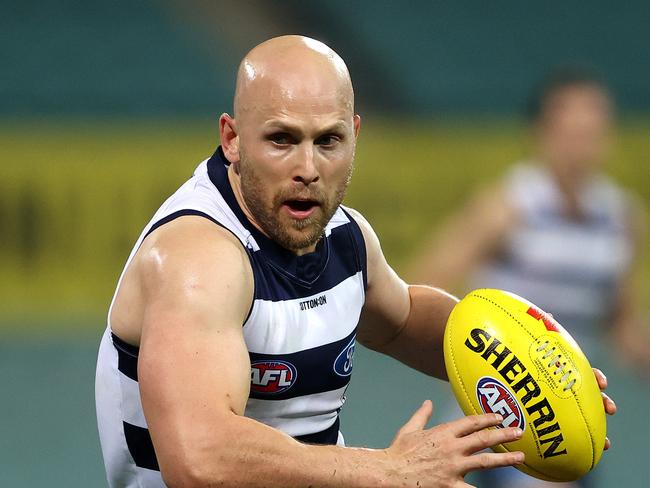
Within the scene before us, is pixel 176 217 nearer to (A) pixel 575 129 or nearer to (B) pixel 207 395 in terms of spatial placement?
(B) pixel 207 395

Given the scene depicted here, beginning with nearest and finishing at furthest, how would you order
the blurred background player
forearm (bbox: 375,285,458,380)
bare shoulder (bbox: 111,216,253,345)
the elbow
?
the elbow < bare shoulder (bbox: 111,216,253,345) < forearm (bbox: 375,285,458,380) < the blurred background player

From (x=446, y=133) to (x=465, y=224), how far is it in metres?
4.45

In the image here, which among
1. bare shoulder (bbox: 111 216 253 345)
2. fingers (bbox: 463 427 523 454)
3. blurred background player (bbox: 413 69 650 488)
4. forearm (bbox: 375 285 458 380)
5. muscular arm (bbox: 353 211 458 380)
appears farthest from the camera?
blurred background player (bbox: 413 69 650 488)

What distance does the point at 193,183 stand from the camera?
310 cm

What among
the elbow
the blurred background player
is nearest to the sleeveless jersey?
the blurred background player

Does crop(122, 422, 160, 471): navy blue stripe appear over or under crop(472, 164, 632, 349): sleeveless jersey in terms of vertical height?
under

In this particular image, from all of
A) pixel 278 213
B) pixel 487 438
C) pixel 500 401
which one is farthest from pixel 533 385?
pixel 278 213

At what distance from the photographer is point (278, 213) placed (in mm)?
2926

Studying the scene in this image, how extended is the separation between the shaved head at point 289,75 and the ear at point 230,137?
5 cm

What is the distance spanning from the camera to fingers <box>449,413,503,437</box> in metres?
2.78

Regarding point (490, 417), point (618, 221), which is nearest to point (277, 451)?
point (490, 417)

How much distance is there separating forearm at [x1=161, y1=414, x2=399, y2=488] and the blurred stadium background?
12.3ft

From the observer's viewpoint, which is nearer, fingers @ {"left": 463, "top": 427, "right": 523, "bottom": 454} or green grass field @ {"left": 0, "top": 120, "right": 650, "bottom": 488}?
fingers @ {"left": 463, "top": 427, "right": 523, "bottom": 454}

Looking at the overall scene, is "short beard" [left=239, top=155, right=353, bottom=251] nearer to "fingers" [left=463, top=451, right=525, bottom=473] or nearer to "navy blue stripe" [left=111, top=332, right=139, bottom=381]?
"navy blue stripe" [left=111, top=332, right=139, bottom=381]
